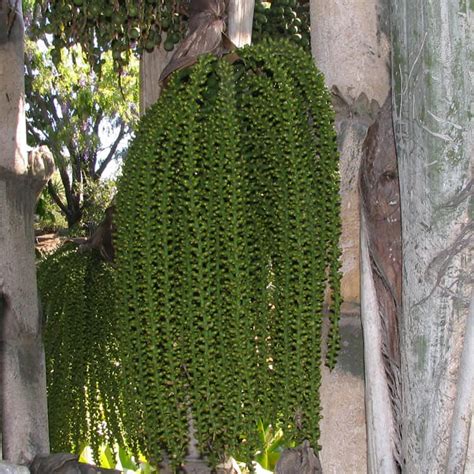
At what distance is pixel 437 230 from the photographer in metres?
1.37

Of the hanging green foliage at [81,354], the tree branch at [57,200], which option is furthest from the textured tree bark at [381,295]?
the tree branch at [57,200]

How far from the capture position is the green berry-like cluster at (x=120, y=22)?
2.15 m

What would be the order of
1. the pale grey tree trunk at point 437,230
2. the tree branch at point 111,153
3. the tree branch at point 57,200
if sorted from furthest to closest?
the tree branch at point 111,153 < the tree branch at point 57,200 < the pale grey tree trunk at point 437,230

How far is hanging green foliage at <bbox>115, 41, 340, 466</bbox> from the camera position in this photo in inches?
54.1

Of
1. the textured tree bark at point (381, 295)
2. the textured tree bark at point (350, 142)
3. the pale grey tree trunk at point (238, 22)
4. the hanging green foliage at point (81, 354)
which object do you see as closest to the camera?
the textured tree bark at point (381, 295)

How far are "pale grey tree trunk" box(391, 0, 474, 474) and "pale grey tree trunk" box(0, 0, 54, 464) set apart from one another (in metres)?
1.15

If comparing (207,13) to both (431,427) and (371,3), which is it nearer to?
(371,3)

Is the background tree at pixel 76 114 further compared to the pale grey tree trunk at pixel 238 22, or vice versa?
the background tree at pixel 76 114

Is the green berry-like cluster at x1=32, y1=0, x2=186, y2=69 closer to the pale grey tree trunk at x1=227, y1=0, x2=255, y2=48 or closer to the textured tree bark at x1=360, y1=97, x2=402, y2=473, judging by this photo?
the pale grey tree trunk at x1=227, y1=0, x2=255, y2=48

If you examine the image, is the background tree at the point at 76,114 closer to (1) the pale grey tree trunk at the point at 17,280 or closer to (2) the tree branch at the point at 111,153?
(2) the tree branch at the point at 111,153

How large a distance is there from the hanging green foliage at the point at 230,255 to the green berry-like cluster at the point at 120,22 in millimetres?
757

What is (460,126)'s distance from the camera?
1360mm

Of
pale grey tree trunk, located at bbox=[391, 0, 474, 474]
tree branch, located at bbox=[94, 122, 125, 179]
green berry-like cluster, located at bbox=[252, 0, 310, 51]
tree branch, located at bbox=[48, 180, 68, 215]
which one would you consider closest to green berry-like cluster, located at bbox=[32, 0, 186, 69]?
green berry-like cluster, located at bbox=[252, 0, 310, 51]

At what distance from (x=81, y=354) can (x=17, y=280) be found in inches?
10.5
